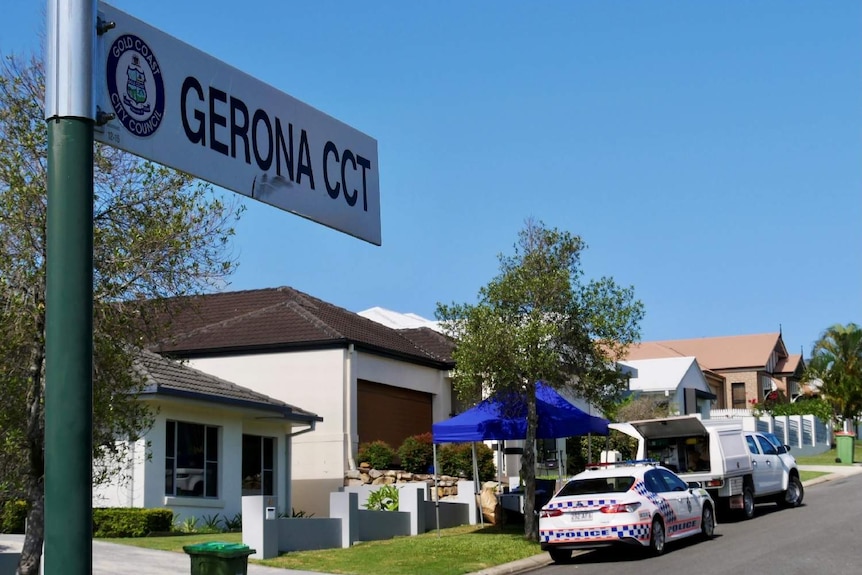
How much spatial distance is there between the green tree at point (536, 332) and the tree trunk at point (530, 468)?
2 cm

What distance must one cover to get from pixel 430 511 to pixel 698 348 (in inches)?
2351

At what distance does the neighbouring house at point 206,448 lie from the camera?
886 inches

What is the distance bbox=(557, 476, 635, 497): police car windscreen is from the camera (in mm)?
17906

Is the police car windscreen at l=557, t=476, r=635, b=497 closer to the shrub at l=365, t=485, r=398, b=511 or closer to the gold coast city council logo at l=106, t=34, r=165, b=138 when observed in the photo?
the shrub at l=365, t=485, r=398, b=511

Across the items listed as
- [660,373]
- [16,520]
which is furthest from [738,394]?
[16,520]

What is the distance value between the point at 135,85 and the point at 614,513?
15.1 meters

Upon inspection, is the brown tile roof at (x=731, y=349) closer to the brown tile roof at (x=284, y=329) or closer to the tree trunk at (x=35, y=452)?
the brown tile roof at (x=284, y=329)

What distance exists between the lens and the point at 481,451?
1227 inches

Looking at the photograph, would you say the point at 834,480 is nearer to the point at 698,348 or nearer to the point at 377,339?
the point at 377,339

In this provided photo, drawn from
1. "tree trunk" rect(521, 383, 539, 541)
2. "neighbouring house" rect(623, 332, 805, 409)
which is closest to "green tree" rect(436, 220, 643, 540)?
"tree trunk" rect(521, 383, 539, 541)

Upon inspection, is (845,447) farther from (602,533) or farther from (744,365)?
(744,365)

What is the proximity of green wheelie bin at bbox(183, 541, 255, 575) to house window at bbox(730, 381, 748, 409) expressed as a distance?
68809 millimetres

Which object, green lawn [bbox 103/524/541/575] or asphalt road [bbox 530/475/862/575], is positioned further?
green lawn [bbox 103/524/541/575]

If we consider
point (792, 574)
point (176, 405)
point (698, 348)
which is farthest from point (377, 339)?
point (698, 348)
